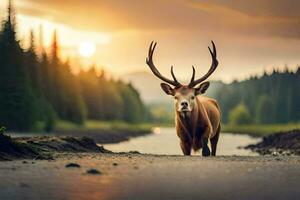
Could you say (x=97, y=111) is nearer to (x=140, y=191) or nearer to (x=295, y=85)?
(x=295, y=85)

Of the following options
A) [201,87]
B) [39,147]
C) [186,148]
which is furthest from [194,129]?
[39,147]

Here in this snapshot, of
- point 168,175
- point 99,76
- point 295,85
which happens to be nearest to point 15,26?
point 168,175

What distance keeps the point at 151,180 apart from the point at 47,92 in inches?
3382

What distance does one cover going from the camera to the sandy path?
40.2ft

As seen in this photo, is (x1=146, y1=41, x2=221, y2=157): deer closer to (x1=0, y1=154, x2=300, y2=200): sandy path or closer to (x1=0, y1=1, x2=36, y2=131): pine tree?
(x1=0, y1=154, x2=300, y2=200): sandy path

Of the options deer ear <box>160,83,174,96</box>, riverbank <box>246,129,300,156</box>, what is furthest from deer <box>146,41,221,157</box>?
riverbank <box>246,129,300,156</box>

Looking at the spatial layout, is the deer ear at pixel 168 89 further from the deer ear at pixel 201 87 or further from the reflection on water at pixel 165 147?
the reflection on water at pixel 165 147

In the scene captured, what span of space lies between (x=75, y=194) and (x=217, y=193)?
8.82 ft

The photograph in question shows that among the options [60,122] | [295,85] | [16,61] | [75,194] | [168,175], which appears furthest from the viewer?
[295,85]

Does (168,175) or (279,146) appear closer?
(168,175)

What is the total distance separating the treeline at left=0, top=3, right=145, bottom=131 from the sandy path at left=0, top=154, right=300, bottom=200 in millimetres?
53709

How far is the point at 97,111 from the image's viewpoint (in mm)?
138625

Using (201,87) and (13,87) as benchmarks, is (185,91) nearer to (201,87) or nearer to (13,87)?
(201,87)

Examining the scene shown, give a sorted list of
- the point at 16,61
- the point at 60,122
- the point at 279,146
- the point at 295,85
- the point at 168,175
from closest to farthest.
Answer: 1. the point at 168,175
2. the point at 279,146
3. the point at 16,61
4. the point at 60,122
5. the point at 295,85
